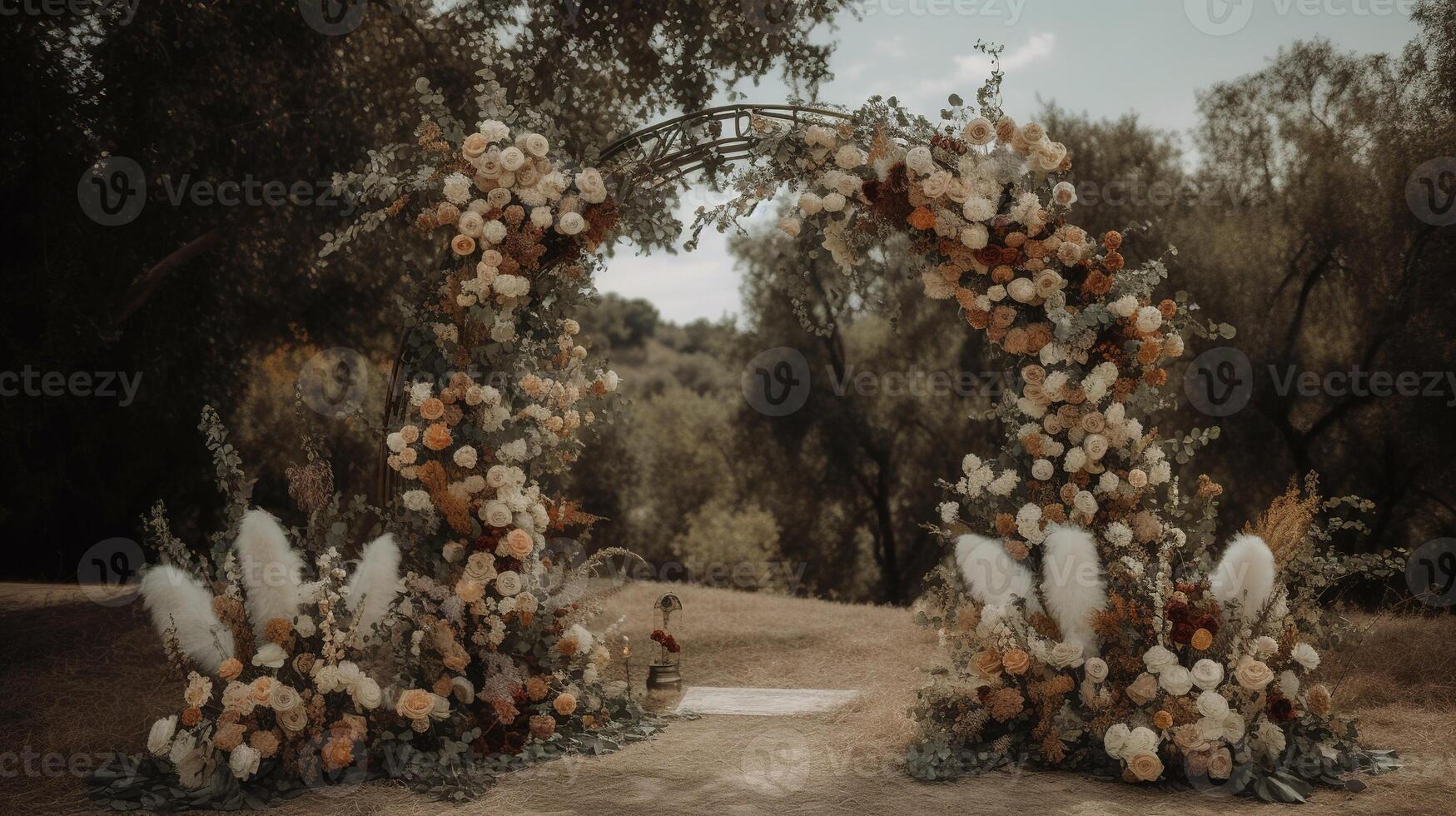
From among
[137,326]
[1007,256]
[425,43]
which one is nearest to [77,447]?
[137,326]

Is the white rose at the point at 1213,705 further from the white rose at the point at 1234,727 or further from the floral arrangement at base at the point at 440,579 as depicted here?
the floral arrangement at base at the point at 440,579

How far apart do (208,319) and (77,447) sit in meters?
1.64

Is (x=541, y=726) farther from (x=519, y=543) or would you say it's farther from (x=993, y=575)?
(x=993, y=575)

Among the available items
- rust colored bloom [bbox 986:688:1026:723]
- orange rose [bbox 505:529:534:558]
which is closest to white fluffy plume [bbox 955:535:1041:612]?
rust colored bloom [bbox 986:688:1026:723]

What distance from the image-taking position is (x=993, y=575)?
205 inches

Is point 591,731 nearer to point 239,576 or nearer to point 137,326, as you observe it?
point 239,576

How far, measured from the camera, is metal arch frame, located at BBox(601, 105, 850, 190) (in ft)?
19.2

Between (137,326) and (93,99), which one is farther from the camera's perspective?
(137,326)

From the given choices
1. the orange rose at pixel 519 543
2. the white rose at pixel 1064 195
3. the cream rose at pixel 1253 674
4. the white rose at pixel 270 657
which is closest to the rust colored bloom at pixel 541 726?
the orange rose at pixel 519 543

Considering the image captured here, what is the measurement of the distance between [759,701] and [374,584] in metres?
3.02

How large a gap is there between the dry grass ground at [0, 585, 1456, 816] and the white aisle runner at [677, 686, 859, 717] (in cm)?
19

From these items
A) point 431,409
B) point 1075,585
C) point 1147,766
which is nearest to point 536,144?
point 431,409

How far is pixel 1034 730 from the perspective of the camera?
201 inches

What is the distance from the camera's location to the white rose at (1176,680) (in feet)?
15.2
